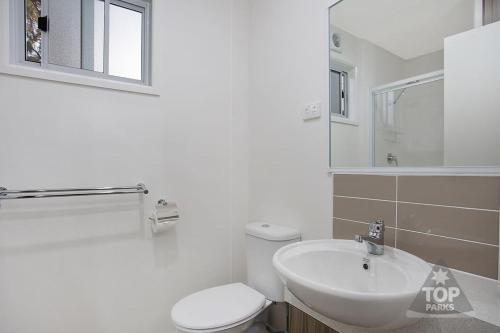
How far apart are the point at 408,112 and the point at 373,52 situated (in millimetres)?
360

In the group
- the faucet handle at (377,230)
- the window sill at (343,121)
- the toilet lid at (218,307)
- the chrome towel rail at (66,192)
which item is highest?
the window sill at (343,121)

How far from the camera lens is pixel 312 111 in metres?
1.38

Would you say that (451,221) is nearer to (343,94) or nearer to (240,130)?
(343,94)

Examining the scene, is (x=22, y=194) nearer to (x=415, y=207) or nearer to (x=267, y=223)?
(x=267, y=223)

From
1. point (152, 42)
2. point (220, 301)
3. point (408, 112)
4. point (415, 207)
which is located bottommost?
point (220, 301)

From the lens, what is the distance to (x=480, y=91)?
2.83 feet

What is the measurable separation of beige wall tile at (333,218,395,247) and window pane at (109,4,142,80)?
4.78 ft

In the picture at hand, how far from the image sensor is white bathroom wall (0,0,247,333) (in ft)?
3.79

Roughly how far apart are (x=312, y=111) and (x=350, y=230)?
26.1 inches

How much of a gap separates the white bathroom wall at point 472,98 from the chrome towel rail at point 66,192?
145 centimetres

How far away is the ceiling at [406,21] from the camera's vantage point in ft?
3.00

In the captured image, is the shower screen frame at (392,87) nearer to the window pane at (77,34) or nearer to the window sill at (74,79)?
the window sill at (74,79)

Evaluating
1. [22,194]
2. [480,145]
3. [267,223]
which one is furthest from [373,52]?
[22,194]

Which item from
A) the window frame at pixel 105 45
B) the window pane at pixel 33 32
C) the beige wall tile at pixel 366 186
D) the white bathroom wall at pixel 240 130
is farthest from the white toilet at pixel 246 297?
the window pane at pixel 33 32
